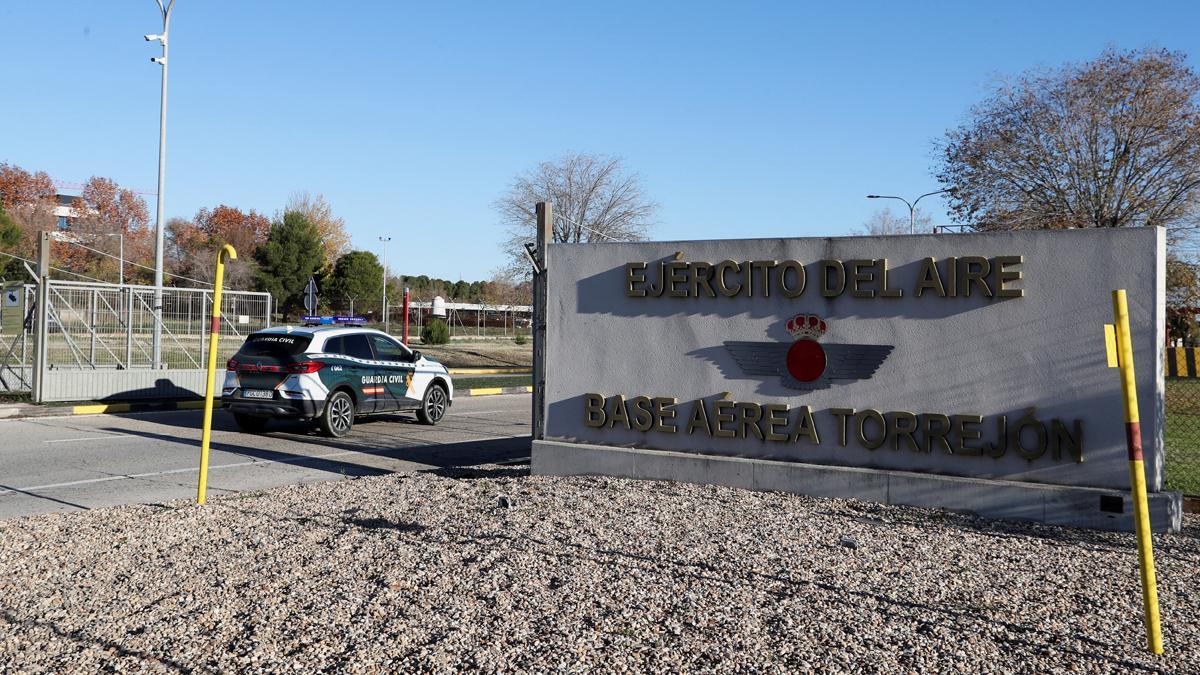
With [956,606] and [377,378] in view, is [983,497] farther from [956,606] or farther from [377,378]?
[377,378]

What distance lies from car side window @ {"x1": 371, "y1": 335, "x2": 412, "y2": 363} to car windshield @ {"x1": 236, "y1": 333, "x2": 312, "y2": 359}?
1.65 meters

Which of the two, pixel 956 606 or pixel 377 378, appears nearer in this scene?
pixel 956 606

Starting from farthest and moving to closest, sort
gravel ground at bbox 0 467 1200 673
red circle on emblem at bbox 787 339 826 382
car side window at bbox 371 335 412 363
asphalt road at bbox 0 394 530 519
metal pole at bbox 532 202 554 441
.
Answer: car side window at bbox 371 335 412 363 → metal pole at bbox 532 202 554 441 → asphalt road at bbox 0 394 530 519 → red circle on emblem at bbox 787 339 826 382 → gravel ground at bbox 0 467 1200 673

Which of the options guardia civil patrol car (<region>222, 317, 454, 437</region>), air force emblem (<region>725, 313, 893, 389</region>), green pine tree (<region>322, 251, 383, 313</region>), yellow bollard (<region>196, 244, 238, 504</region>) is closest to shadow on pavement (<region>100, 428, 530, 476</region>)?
guardia civil patrol car (<region>222, 317, 454, 437</region>)

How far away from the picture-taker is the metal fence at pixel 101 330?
797 inches

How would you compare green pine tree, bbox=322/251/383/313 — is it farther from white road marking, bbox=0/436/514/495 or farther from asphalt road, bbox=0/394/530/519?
white road marking, bbox=0/436/514/495

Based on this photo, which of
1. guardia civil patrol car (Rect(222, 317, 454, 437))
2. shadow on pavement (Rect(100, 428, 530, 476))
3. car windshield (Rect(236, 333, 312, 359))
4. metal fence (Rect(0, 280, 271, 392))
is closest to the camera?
shadow on pavement (Rect(100, 428, 530, 476))

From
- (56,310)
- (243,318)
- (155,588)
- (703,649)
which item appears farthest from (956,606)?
(243,318)

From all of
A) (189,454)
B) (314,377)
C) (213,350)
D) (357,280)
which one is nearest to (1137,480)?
(213,350)

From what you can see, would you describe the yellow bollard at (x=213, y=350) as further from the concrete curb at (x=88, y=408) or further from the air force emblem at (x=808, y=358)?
the concrete curb at (x=88, y=408)

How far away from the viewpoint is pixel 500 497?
28.3ft

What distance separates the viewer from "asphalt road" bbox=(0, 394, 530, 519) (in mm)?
10391

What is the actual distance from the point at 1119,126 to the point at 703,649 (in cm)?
3288

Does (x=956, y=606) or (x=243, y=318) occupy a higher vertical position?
(x=243, y=318)
